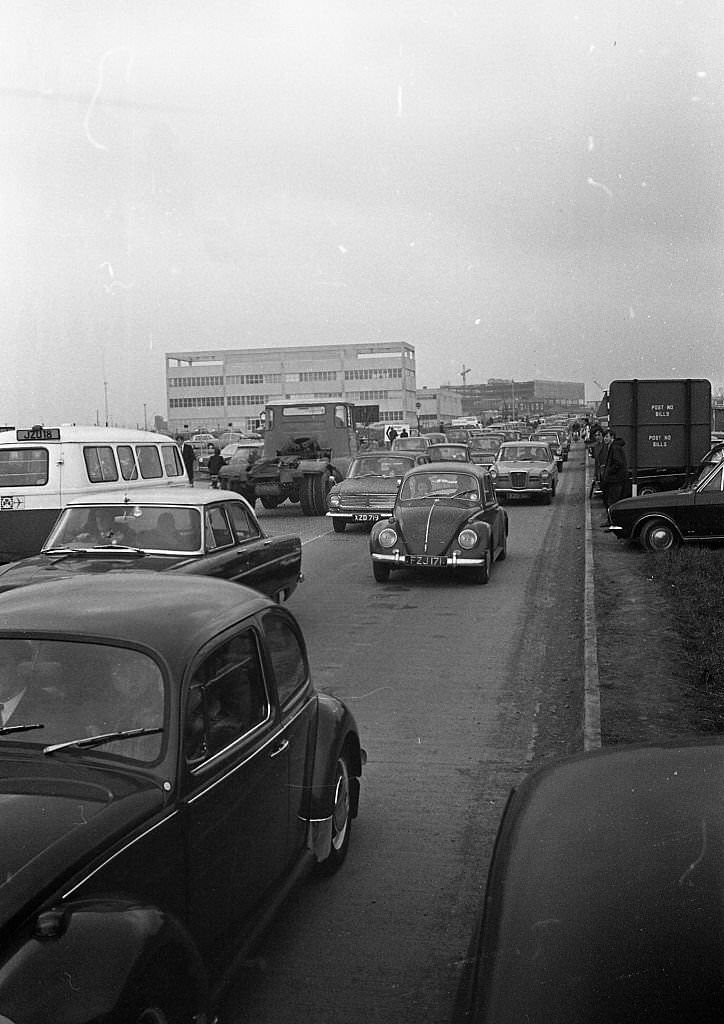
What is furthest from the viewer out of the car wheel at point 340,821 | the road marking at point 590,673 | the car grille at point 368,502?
the car grille at point 368,502

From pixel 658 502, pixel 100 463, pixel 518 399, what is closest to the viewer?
pixel 100 463

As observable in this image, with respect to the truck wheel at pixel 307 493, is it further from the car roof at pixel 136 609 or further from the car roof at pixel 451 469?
the car roof at pixel 136 609

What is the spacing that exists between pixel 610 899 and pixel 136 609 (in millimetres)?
1972

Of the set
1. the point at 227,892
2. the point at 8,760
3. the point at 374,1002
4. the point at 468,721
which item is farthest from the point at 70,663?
the point at 468,721

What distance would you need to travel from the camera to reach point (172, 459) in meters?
15.0

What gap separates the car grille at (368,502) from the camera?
20.0m

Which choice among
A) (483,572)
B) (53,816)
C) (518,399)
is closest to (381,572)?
(483,572)

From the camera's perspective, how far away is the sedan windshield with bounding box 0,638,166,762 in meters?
3.34

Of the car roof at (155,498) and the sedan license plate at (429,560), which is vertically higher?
the car roof at (155,498)

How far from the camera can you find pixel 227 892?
3477mm

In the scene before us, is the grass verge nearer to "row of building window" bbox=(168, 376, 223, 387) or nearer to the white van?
the white van

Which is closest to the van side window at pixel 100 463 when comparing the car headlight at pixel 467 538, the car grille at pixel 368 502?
the car headlight at pixel 467 538

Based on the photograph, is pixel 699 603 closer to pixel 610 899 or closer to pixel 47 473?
pixel 47 473

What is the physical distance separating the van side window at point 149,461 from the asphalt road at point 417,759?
8.53 ft
